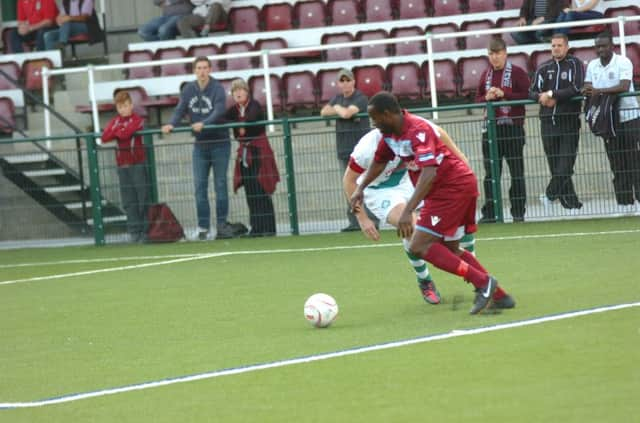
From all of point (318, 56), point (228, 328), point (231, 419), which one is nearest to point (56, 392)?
point (231, 419)

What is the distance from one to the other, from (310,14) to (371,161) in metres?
12.6

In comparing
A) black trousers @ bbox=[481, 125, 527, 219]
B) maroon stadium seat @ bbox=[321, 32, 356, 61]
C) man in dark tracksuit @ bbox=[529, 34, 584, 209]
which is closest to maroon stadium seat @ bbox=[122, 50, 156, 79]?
maroon stadium seat @ bbox=[321, 32, 356, 61]

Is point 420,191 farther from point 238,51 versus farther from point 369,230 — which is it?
point 238,51

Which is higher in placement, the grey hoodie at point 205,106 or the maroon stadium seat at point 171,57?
the maroon stadium seat at point 171,57

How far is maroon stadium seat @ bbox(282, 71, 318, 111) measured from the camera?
2091cm

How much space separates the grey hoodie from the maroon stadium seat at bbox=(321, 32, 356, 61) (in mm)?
3837

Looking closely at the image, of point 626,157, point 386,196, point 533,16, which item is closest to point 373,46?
point 533,16

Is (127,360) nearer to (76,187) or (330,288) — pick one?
(330,288)

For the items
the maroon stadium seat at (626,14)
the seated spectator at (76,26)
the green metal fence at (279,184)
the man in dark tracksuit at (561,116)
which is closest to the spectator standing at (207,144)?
the green metal fence at (279,184)

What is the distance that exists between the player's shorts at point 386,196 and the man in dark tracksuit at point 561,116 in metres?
5.63

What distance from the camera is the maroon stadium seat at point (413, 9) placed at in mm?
22219

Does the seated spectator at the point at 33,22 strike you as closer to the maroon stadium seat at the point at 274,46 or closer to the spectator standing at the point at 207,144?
the maroon stadium seat at the point at 274,46

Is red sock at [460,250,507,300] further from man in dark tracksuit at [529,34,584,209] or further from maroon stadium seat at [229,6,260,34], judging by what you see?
maroon stadium seat at [229,6,260,34]

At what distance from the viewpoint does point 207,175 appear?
18188mm
